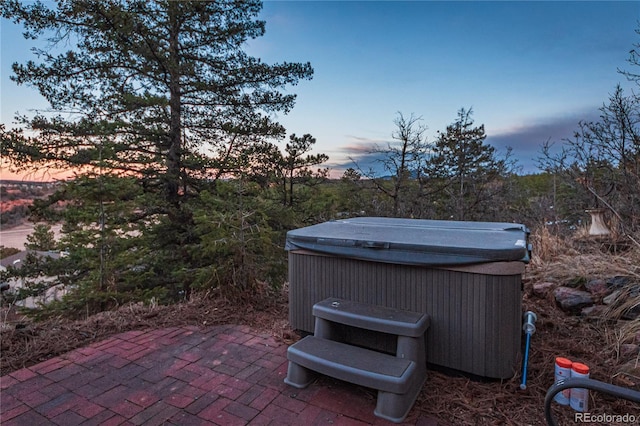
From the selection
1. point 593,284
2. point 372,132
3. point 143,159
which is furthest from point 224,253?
point 372,132

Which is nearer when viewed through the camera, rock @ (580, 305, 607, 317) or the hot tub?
the hot tub

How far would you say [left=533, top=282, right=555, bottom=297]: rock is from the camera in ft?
11.3

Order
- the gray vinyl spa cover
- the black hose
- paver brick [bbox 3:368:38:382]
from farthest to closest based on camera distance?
1. paver brick [bbox 3:368:38:382]
2. the gray vinyl spa cover
3. the black hose

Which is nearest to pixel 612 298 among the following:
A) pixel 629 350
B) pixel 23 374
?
pixel 629 350

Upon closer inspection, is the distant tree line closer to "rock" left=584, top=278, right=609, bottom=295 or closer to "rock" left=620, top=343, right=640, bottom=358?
"rock" left=584, top=278, right=609, bottom=295

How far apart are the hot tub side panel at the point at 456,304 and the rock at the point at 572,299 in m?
1.39

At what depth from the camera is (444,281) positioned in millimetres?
2010

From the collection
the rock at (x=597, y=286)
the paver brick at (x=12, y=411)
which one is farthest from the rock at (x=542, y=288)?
the paver brick at (x=12, y=411)

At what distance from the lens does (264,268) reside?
12.0 ft

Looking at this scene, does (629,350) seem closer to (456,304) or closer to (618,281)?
(618,281)

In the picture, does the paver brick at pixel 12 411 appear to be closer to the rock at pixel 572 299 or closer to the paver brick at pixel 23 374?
the paver brick at pixel 23 374

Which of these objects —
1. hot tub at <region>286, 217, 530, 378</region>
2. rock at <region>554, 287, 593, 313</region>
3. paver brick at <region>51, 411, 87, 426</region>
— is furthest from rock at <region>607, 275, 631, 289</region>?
paver brick at <region>51, 411, 87, 426</region>

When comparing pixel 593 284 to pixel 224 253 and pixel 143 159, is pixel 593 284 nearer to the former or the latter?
pixel 224 253

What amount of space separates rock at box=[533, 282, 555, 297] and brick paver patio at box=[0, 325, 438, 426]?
2473 mm
